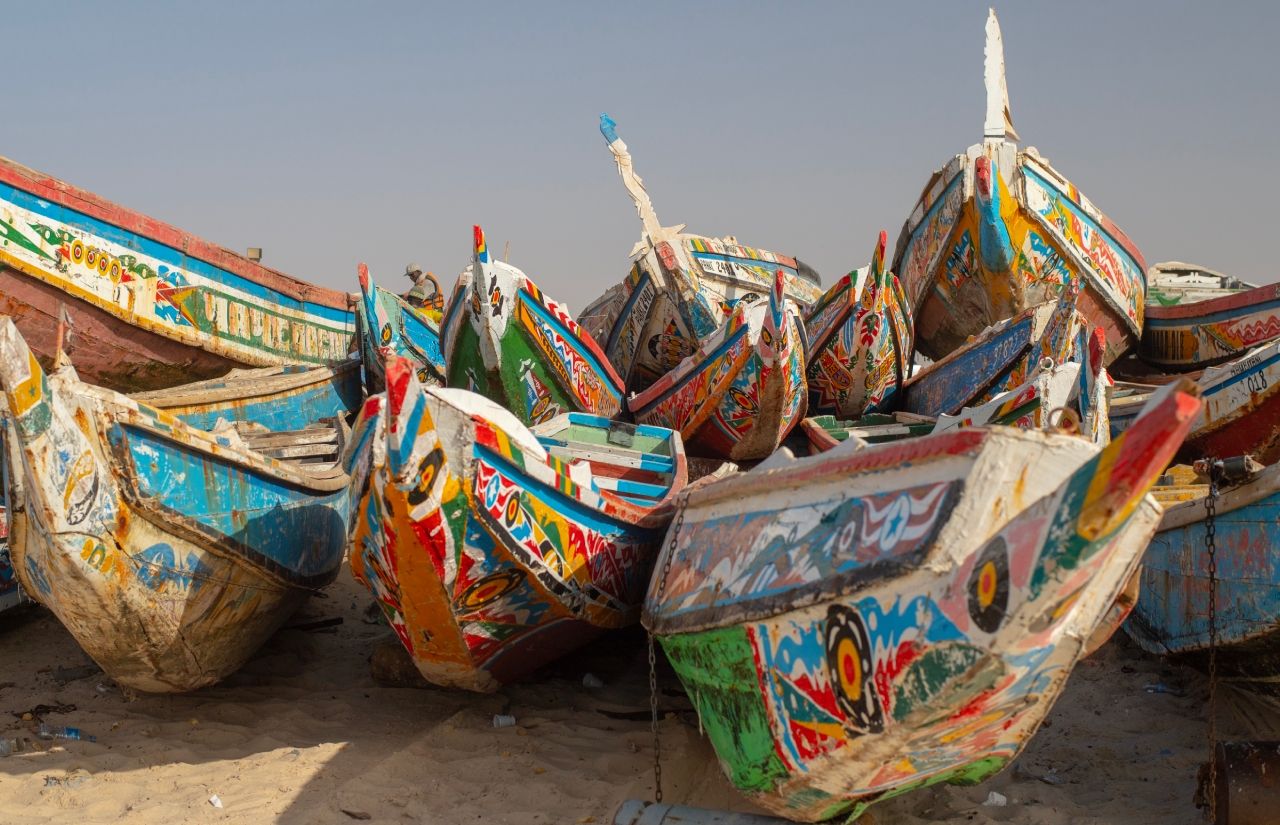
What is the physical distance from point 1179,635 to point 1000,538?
11.3 ft

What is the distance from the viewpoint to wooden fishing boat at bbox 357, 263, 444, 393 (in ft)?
37.6

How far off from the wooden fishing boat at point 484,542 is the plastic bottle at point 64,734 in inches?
73.3

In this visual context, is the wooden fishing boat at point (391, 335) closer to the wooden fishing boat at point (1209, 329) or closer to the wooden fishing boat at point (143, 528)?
the wooden fishing boat at point (143, 528)

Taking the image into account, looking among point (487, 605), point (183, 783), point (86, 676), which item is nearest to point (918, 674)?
point (487, 605)

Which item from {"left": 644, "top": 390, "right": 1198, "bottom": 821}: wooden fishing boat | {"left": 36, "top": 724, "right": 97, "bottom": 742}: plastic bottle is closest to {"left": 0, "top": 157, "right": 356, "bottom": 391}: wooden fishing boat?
{"left": 36, "top": 724, "right": 97, "bottom": 742}: plastic bottle

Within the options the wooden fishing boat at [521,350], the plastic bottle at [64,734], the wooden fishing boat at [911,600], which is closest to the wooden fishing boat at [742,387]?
the wooden fishing boat at [521,350]

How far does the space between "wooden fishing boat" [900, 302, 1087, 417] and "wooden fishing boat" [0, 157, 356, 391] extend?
7.02m

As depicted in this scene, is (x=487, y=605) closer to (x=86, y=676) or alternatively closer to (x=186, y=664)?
(x=186, y=664)

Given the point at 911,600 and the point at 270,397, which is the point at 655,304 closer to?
the point at 270,397

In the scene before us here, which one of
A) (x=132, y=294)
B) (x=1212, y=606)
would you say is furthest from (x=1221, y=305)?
(x=132, y=294)

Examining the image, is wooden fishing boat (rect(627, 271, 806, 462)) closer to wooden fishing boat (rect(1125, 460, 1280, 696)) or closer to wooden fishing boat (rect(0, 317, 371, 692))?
wooden fishing boat (rect(1125, 460, 1280, 696))

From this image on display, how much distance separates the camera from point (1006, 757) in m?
4.35

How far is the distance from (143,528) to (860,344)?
20.8 feet

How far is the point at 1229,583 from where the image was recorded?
5.79 m
